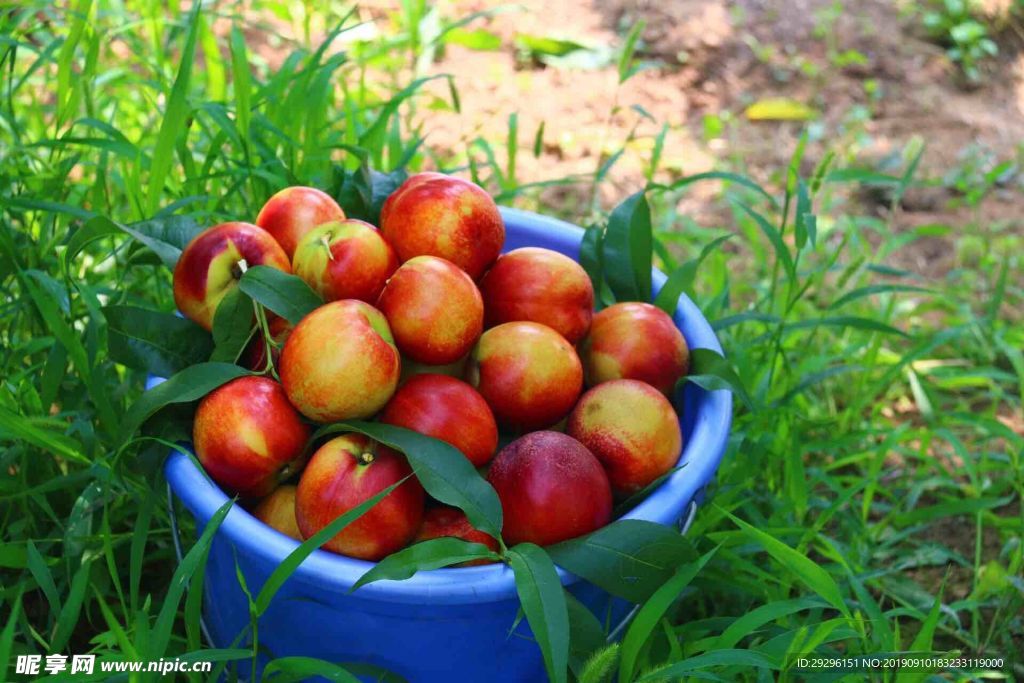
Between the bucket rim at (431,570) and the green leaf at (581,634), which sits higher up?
the bucket rim at (431,570)

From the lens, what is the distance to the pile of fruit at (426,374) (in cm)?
143

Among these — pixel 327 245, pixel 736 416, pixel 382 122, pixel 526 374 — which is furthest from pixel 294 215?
pixel 736 416

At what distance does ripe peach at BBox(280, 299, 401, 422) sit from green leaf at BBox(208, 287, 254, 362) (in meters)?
0.11

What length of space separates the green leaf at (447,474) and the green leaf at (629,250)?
26.5 inches

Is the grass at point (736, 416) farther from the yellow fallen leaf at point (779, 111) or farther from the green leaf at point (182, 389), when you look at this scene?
the yellow fallen leaf at point (779, 111)

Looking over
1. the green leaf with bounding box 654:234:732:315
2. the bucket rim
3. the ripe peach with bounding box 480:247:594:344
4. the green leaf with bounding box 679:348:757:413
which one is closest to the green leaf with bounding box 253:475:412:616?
the bucket rim

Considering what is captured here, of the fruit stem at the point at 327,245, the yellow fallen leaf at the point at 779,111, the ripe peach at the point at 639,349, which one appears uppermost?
the fruit stem at the point at 327,245

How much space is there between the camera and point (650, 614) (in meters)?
1.43

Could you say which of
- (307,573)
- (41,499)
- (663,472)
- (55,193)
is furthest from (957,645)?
(55,193)

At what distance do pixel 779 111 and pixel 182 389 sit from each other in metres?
2.62

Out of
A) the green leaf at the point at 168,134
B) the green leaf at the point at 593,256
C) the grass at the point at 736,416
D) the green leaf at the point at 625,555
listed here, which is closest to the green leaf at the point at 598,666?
the grass at the point at 736,416

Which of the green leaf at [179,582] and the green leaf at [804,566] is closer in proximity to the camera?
the green leaf at [179,582]

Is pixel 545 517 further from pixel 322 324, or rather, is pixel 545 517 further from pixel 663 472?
pixel 322 324

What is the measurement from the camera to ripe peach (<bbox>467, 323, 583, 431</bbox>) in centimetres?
158
